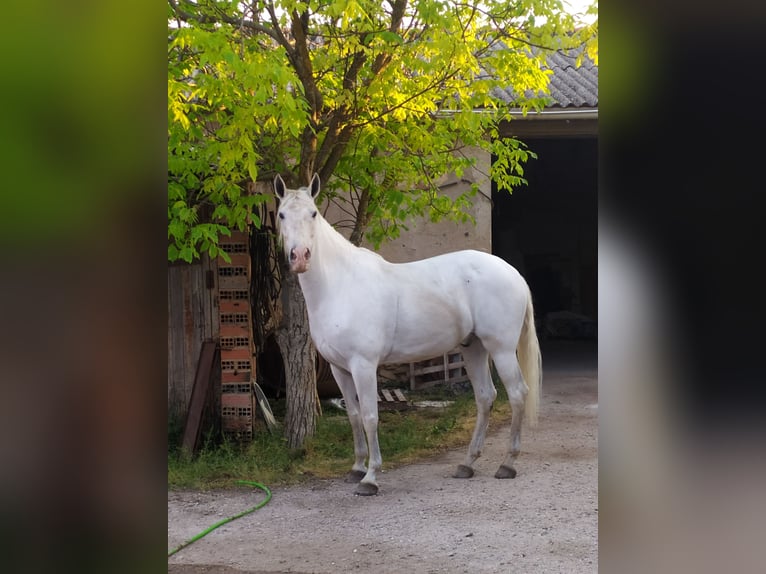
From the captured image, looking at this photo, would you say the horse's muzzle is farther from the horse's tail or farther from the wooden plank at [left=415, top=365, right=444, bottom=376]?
the wooden plank at [left=415, top=365, right=444, bottom=376]

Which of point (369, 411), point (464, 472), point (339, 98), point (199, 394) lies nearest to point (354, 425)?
point (369, 411)

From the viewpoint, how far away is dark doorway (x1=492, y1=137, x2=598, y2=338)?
13273 mm

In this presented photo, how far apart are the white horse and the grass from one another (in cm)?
47

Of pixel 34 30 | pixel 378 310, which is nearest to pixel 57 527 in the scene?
pixel 34 30

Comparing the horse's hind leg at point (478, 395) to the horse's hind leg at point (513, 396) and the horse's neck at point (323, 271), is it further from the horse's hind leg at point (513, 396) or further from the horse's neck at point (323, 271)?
the horse's neck at point (323, 271)

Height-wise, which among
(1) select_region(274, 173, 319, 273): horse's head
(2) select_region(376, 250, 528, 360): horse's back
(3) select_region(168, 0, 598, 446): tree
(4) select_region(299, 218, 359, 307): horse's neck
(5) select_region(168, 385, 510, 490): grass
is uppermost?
(3) select_region(168, 0, 598, 446): tree

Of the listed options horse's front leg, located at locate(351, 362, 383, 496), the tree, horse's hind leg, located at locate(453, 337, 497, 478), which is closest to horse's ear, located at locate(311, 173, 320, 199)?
the tree

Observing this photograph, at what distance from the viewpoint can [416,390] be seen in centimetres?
777

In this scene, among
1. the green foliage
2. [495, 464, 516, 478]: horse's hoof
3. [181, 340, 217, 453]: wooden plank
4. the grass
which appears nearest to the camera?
the green foliage

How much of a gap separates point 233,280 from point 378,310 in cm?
166

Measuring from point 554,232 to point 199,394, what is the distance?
10.8m

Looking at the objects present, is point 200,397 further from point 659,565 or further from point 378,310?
point 659,565

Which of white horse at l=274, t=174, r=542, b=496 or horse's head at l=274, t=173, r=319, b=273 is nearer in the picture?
horse's head at l=274, t=173, r=319, b=273

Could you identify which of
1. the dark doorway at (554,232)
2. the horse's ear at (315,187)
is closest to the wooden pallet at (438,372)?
the horse's ear at (315,187)
